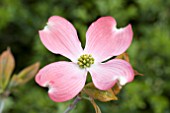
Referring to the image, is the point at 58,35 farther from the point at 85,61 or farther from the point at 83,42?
the point at 83,42

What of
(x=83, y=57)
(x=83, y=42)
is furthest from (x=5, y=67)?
(x=83, y=42)

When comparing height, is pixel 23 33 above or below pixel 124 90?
above

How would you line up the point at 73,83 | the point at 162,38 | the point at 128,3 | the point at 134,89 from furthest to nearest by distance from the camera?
the point at 128,3 → the point at 162,38 → the point at 134,89 → the point at 73,83

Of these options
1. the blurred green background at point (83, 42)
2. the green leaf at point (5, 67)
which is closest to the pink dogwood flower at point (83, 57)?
the green leaf at point (5, 67)

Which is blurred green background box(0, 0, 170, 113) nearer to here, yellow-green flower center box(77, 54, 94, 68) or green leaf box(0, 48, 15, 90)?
green leaf box(0, 48, 15, 90)

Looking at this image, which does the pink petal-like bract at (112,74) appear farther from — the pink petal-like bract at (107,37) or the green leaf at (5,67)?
the green leaf at (5,67)

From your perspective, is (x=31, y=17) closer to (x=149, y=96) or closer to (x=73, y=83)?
(x=149, y=96)

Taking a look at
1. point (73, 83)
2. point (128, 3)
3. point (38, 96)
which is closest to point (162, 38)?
point (128, 3)
